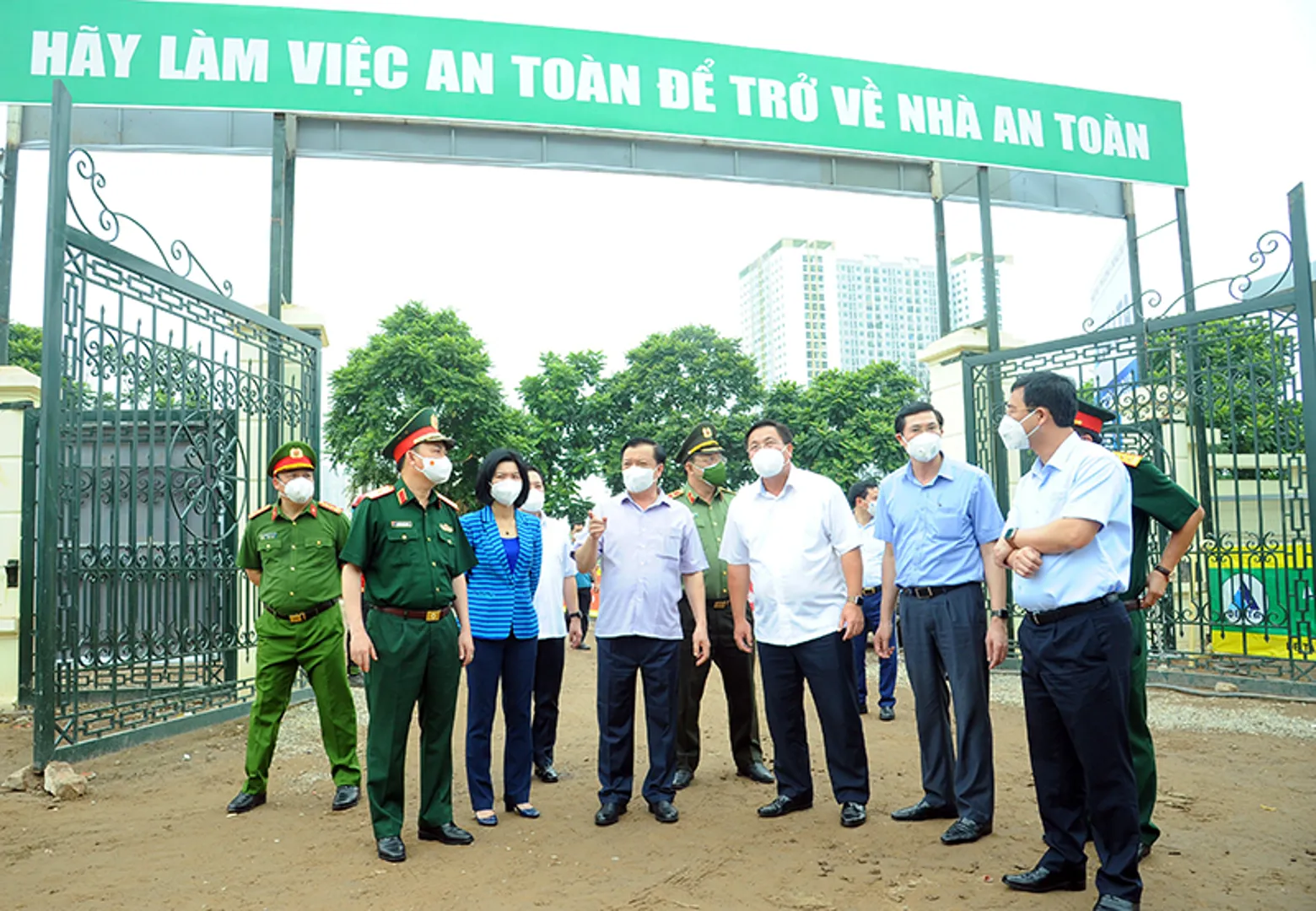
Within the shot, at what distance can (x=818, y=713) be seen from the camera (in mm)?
4184

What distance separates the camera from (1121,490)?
3.08 metres

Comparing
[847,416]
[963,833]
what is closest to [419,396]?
[847,416]

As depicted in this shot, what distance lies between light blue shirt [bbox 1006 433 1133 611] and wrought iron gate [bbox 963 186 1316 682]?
4.49 meters

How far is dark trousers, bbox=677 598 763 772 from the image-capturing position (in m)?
5.07

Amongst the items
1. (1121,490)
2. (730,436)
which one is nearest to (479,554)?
(1121,490)

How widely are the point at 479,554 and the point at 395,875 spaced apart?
1390 mm

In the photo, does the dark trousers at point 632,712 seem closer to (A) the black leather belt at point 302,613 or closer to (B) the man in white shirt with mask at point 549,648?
(B) the man in white shirt with mask at point 549,648

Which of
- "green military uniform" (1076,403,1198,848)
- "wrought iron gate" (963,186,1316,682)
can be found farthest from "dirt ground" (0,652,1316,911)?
"wrought iron gate" (963,186,1316,682)

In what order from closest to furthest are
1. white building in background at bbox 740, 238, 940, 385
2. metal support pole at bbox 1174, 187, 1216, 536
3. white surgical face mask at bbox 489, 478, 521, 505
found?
white surgical face mask at bbox 489, 478, 521, 505 → metal support pole at bbox 1174, 187, 1216, 536 → white building in background at bbox 740, 238, 940, 385

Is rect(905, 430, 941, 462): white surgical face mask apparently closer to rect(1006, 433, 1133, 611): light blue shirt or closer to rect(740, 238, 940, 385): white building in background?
rect(1006, 433, 1133, 611): light blue shirt

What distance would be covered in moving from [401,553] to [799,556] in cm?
170

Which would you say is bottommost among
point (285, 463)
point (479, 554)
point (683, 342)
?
point (479, 554)

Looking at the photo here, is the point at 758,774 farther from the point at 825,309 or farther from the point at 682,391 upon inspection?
the point at 825,309

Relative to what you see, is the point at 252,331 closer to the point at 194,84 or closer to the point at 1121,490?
the point at 194,84
